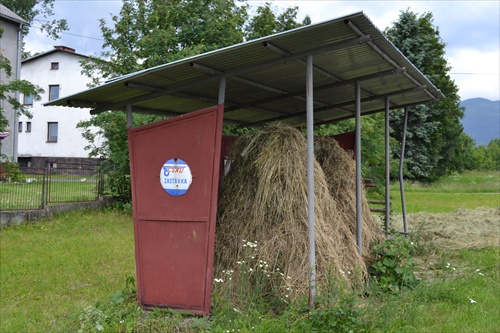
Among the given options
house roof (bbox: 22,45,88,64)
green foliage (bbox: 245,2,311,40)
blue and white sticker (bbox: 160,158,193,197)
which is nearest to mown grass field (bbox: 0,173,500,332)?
blue and white sticker (bbox: 160,158,193,197)

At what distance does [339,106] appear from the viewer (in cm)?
894

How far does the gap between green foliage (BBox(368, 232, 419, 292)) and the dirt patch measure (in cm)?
275

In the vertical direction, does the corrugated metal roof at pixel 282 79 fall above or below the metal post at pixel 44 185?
above

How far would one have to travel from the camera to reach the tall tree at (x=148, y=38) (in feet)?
49.3

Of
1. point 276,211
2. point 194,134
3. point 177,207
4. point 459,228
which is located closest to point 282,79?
point 194,134

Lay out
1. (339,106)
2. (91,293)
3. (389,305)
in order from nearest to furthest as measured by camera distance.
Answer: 1. (389,305)
2. (91,293)
3. (339,106)

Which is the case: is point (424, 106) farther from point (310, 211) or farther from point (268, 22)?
point (310, 211)

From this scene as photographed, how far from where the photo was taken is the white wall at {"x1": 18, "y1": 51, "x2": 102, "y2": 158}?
124 feet

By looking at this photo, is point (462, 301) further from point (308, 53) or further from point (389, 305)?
point (308, 53)

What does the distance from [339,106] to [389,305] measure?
14.0 ft

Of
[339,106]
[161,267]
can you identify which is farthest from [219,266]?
[339,106]

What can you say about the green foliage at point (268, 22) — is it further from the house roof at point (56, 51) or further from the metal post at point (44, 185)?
the house roof at point (56, 51)

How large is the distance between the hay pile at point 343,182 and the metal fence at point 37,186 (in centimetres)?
809

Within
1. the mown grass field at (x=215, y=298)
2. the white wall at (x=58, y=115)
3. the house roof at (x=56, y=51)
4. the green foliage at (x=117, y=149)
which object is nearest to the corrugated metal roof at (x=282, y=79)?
the mown grass field at (x=215, y=298)
